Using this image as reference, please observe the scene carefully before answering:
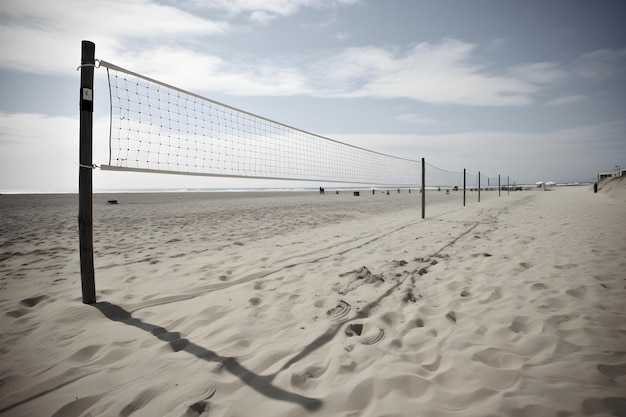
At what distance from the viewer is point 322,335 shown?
240 cm

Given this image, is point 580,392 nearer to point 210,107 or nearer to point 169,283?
point 169,283

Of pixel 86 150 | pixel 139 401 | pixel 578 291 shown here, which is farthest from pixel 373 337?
pixel 86 150

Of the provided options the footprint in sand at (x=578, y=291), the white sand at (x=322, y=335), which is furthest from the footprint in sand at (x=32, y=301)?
the footprint in sand at (x=578, y=291)

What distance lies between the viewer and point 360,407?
5.31 feet

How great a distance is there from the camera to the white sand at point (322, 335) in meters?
1.68

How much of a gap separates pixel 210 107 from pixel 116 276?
3.34 metres

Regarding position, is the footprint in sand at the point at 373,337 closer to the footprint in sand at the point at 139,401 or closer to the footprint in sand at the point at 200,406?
the footprint in sand at the point at 200,406

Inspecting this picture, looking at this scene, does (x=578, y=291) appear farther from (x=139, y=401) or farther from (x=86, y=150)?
(x=86, y=150)

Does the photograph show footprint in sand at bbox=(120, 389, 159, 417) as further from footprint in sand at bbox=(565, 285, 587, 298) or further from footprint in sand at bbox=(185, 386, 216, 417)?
footprint in sand at bbox=(565, 285, 587, 298)

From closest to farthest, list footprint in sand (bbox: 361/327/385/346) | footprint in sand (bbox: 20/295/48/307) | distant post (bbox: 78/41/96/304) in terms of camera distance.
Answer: footprint in sand (bbox: 361/327/385/346)
distant post (bbox: 78/41/96/304)
footprint in sand (bbox: 20/295/48/307)

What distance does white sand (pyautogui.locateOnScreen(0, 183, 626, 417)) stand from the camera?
1683 millimetres

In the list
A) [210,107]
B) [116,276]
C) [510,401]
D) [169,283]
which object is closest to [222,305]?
[169,283]

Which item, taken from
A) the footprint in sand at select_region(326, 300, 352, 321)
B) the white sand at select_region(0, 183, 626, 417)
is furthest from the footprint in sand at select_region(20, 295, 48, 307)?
the footprint in sand at select_region(326, 300, 352, 321)

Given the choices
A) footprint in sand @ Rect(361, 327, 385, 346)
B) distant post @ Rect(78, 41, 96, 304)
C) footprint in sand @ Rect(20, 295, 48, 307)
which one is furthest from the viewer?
footprint in sand @ Rect(20, 295, 48, 307)
